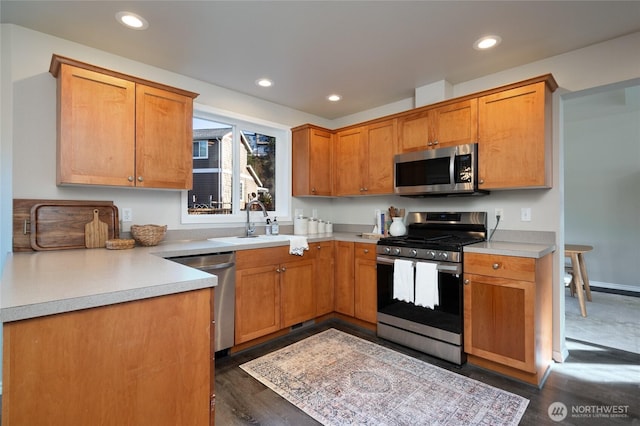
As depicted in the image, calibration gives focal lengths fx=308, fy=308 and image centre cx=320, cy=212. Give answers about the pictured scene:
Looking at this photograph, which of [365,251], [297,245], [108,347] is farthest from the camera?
[365,251]

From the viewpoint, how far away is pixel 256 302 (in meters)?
2.70

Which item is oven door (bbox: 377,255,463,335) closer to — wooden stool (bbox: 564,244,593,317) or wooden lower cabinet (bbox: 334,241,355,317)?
wooden lower cabinet (bbox: 334,241,355,317)

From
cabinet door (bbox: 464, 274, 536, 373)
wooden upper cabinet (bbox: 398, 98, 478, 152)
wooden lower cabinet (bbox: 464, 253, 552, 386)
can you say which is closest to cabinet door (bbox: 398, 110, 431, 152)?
wooden upper cabinet (bbox: 398, 98, 478, 152)

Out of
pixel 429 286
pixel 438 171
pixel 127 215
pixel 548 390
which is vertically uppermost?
pixel 438 171

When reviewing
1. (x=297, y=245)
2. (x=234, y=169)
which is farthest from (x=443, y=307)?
(x=234, y=169)

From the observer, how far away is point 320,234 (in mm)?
3648

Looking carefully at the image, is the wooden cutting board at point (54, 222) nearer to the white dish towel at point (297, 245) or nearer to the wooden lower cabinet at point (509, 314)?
the white dish towel at point (297, 245)

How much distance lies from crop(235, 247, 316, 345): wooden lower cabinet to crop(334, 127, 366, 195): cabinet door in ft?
3.17

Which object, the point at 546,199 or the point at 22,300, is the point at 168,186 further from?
the point at 546,199

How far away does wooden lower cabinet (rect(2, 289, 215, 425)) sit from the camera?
0.88m

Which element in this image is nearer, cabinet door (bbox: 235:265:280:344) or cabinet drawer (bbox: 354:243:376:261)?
cabinet door (bbox: 235:265:280:344)

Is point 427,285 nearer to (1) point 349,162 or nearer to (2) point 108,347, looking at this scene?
(1) point 349,162

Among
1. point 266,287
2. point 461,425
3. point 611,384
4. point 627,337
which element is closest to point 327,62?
point 266,287

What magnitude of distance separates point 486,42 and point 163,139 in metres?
2.55
